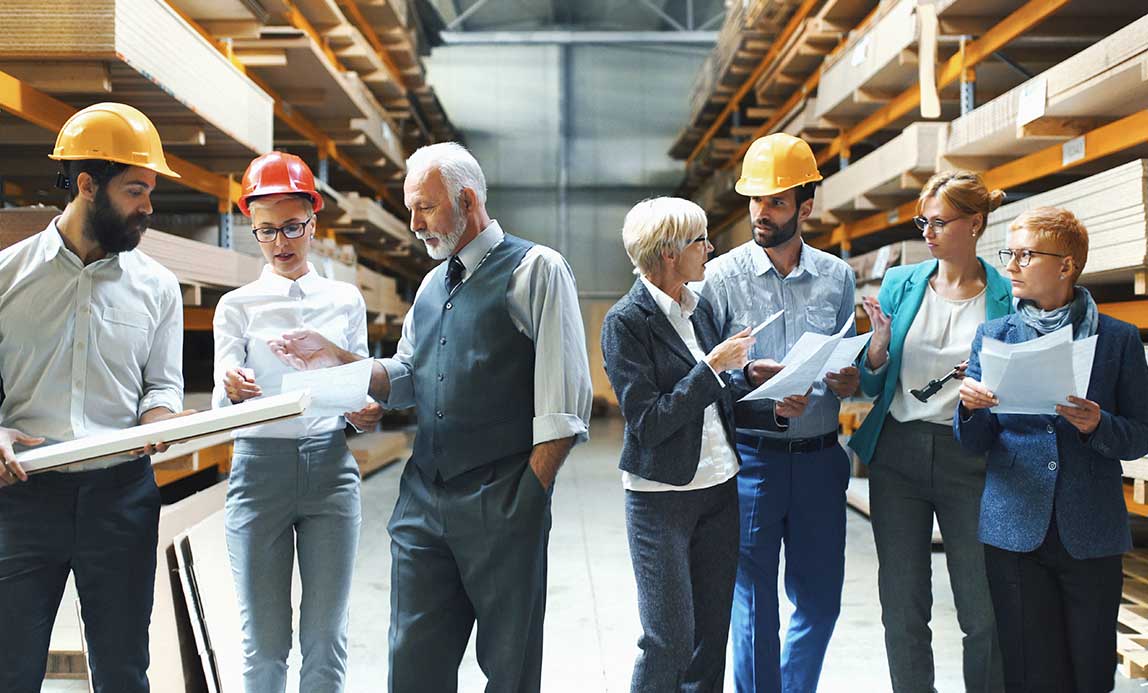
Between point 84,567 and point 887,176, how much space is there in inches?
204

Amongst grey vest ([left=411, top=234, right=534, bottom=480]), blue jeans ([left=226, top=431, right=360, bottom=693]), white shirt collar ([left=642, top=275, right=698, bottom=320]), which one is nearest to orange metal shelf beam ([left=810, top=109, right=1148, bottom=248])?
white shirt collar ([left=642, top=275, right=698, bottom=320])

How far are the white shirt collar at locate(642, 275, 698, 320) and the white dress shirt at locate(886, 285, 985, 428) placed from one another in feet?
2.51

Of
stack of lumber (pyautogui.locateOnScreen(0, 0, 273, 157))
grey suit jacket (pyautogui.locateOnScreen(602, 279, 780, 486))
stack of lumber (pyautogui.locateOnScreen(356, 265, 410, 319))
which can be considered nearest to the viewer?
grey suit jacket (pyautogui.locateOnScreen(602, 279, 780, 486))

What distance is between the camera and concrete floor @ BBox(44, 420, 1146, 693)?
392 cm

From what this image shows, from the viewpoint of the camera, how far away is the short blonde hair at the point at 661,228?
2537 mm

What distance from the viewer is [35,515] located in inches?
90.4

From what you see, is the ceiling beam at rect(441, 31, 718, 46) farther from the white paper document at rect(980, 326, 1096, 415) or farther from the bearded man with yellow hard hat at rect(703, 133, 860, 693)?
the white paper document at rect(980, 326, 1096, 415)

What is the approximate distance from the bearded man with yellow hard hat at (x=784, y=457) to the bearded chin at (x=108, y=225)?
1.76 metres

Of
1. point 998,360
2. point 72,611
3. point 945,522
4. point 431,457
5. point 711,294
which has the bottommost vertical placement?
point 72,611

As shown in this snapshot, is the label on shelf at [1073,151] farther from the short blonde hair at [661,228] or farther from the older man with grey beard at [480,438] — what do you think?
the older man with grey beard at [480,438]

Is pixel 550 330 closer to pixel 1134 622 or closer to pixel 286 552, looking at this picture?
pixel 286 552

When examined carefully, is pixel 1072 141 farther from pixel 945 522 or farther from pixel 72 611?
pixel 72 611

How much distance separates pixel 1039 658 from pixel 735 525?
2.89 ft

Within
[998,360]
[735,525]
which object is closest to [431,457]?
[735,525]
